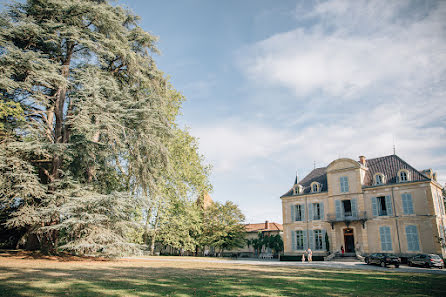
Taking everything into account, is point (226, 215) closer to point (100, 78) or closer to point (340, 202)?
point (340, 202)

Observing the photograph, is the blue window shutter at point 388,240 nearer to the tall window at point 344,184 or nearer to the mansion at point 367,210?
the mansion at point 367,210

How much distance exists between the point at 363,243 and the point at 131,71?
27337 millimetres

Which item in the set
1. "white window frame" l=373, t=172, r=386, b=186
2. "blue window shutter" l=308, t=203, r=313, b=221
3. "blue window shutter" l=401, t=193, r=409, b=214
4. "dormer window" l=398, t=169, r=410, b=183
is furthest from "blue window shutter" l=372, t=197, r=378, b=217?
"blue window shutter" l=308, t=203, r=313, b=221

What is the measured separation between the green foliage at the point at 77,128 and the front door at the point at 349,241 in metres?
22.2

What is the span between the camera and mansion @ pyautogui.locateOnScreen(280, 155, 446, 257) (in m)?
27.1

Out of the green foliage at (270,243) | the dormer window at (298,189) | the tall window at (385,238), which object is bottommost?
the green foliage at (270,243)

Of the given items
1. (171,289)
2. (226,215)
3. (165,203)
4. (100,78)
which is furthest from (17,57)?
(226,215)

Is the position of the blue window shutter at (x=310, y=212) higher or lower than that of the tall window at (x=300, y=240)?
higher

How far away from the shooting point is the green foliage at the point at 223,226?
3634cm

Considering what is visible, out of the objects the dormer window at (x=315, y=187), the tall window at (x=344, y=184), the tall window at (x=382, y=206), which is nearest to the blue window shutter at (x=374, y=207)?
the tall window at (x=382, y=206)

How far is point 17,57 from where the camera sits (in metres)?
14.9

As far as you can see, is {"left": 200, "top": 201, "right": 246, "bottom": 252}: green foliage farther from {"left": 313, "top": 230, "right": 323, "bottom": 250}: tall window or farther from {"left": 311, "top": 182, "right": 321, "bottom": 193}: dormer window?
{"left": 311, "top": 182, "right": 321, "bottom": 193}: dormer window

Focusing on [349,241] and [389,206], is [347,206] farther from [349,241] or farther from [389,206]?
[389,206]

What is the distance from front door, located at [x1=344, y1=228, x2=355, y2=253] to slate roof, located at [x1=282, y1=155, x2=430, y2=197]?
5102mm
